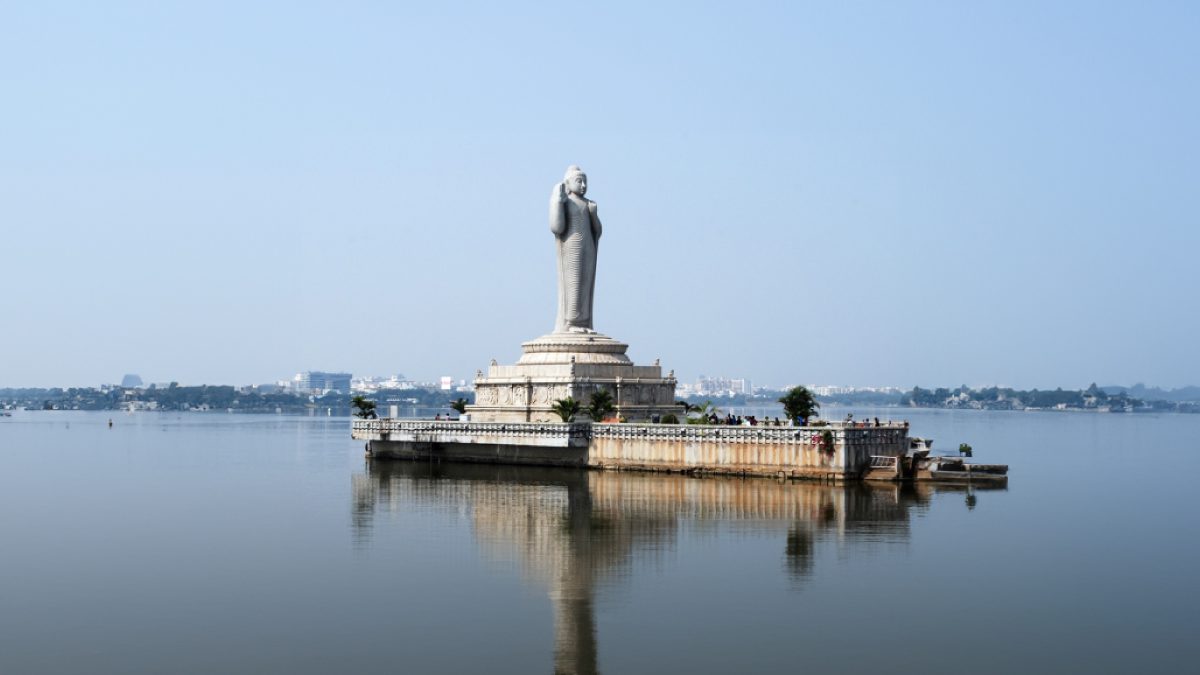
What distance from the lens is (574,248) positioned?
60.5 metres

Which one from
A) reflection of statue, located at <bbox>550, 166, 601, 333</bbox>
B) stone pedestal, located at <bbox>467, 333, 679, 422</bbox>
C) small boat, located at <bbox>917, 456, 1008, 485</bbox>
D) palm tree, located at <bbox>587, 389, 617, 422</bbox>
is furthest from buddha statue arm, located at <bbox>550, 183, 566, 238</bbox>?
small boat, located at <bbox>917, 456, 1008, 485</bbox>

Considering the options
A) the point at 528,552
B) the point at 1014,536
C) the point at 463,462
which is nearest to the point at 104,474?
the point at 463,462

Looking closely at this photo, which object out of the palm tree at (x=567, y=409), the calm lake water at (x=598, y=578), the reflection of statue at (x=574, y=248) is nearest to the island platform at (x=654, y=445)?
the palm tree at (x=567, y=409)

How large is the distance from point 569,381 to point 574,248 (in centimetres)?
723

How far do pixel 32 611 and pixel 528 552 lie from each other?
36.6 feet

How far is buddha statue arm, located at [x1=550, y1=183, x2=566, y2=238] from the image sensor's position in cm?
6022

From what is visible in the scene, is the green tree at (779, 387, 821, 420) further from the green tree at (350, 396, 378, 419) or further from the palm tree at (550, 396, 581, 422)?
the green tree at (350, 396, 378, 419)

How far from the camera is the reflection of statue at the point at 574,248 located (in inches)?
2377

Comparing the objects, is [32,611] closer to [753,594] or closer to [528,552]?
[528,552]

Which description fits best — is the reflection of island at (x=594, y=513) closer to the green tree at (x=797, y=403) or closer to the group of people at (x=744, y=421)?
the group of people at (x=744, y=421)

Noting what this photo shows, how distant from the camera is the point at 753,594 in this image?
2531 cm

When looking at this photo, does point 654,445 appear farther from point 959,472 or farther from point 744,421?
point 959,472

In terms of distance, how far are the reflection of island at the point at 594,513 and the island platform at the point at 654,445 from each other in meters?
0.92

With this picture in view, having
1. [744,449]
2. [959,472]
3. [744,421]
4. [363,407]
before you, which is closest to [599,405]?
[744,421]
